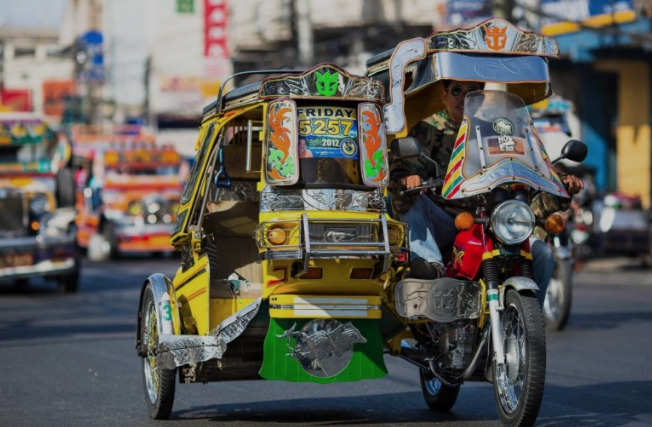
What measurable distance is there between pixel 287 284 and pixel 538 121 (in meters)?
7.36

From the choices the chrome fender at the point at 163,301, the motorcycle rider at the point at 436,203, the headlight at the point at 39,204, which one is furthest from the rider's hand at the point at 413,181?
the headlight at the point at 39,204

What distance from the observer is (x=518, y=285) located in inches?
285

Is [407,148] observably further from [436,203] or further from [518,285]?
[518,285]

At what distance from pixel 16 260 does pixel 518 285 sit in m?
14.6

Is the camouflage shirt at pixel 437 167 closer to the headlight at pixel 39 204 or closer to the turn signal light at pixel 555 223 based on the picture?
the turn signal light at pixel 555 223

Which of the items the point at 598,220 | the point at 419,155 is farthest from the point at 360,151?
the point at 598,220

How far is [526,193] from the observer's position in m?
7.56

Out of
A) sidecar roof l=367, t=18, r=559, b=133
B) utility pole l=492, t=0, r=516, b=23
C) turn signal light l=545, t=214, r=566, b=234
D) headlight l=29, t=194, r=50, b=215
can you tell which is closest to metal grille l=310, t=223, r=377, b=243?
sidecar roof l=367, t=18, r=559, b=133

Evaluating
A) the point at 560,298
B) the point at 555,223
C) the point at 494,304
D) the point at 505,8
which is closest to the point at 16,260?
the point at 560,298

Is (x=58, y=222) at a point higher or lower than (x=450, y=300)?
lower

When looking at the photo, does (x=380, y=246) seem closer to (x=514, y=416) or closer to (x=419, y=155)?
(x=419, y=155)

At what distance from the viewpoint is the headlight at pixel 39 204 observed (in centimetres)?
2138

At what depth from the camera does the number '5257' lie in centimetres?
786

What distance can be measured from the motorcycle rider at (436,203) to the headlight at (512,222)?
17.5 inches
